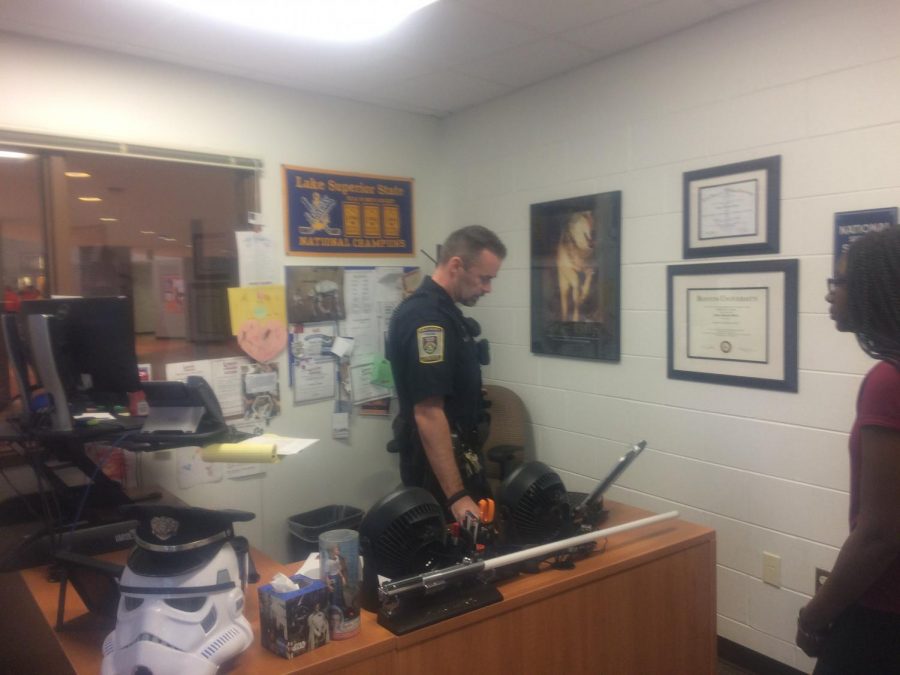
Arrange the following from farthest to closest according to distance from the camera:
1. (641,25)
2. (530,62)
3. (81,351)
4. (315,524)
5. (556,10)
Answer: (315,524) < (530,62) < (641,25) < (556,10) < (81,351)

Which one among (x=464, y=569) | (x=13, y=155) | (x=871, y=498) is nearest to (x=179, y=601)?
(x=464, y=569)

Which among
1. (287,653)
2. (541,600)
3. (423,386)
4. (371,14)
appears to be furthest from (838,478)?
(371,14)

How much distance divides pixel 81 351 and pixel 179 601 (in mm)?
952

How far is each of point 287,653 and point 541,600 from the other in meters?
0.65

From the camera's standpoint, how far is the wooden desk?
4.66 feet

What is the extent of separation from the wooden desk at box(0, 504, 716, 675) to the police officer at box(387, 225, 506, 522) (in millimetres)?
563

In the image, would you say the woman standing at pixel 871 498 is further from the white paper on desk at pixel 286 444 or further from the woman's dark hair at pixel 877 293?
the white paper on desk at pixel 286 444

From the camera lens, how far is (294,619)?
134cm

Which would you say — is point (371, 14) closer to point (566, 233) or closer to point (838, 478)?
point (566, 233)

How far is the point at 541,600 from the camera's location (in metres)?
1.65

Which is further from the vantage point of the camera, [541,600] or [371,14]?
[371,14]

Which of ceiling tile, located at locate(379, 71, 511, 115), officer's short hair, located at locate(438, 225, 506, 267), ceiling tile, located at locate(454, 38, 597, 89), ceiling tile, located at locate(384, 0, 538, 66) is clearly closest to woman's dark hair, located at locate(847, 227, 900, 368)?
officer's short hair, located at locate(438, 225, 506, 267)

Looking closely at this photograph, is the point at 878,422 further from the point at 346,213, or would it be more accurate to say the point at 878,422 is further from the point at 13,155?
the point at 13,155

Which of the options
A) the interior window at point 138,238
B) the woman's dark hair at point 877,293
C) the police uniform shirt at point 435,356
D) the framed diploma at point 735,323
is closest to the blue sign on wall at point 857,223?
the framed diploma at point 735,323
